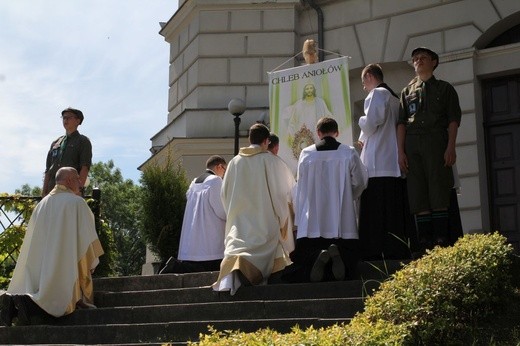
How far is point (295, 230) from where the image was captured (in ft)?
34.6

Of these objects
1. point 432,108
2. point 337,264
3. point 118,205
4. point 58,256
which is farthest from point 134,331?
point 118,205

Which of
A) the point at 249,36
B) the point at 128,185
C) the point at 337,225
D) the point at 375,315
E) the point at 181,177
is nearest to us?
the point at 375,315

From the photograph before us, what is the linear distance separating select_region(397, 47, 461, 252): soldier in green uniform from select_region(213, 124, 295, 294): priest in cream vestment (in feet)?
5.03

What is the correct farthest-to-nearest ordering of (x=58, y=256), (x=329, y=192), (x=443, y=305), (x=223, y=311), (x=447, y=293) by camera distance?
(x=58, y=256) < (x=329, y=192) < (x=223, y=311) < (x=447, y=293) < (x=443, y=305)

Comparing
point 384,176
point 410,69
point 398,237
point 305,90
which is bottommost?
point 398,237

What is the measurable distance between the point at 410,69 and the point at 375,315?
1006 centimetres

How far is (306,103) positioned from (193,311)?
5.31 m

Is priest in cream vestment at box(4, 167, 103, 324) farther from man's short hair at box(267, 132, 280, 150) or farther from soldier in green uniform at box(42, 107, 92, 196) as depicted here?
man's short hair at box(267, 132, 280, 150)

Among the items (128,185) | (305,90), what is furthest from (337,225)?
(128,185)

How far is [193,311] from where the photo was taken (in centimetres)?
904

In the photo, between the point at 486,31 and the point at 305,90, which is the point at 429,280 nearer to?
the point at 305,90

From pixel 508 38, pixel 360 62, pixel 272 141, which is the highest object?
pixel 508 38

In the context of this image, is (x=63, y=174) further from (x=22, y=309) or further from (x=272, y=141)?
(x=272, y=141)

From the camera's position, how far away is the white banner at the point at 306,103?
13.1 meters
